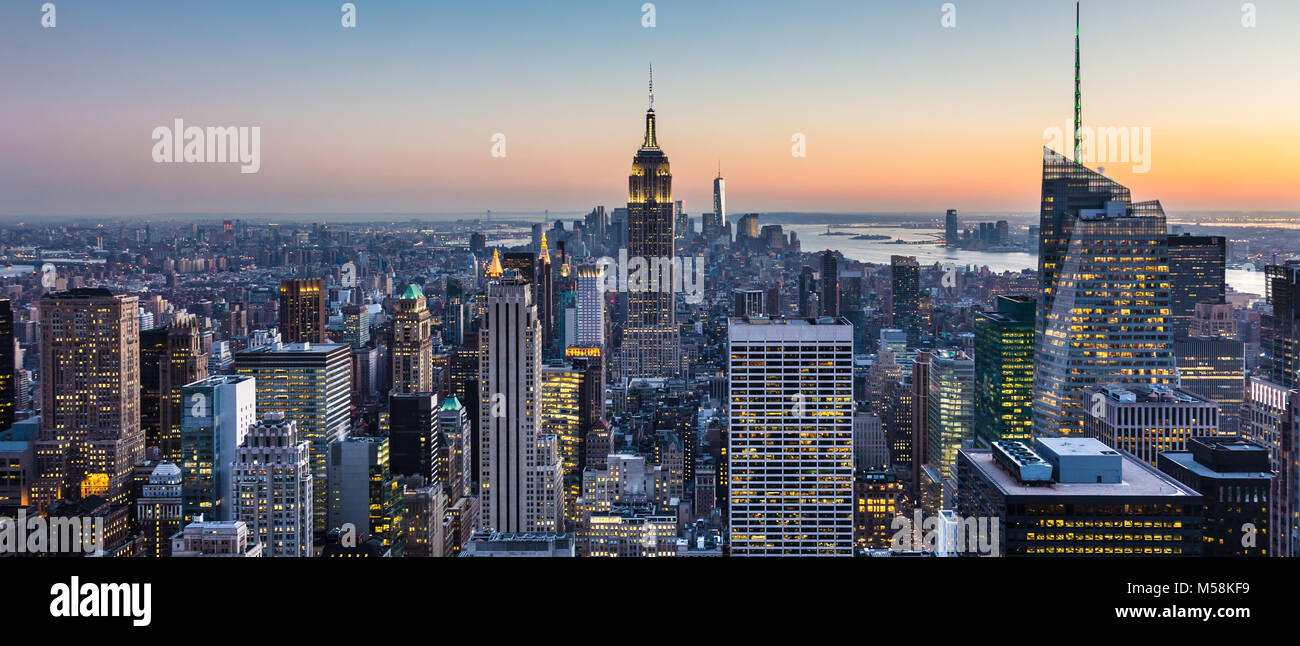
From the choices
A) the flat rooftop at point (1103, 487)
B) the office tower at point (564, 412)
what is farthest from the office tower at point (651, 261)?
the flat rooftop at point (1103, 487)

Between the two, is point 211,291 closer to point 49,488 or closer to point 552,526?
point 49,488

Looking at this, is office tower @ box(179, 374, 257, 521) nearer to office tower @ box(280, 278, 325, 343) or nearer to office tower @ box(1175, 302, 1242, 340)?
office tower @ box(280, 278, 325, 343)

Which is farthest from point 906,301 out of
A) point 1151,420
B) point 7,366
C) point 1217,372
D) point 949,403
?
point 7,366

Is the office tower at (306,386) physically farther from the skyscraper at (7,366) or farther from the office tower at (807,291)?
the office tower at (807,291)

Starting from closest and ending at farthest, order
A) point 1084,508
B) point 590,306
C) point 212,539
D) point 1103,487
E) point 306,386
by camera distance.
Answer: point 1084,508, point 1103,487, point 212,539, point 306,386, point 590,306

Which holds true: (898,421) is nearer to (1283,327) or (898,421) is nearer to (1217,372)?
(1217,372)

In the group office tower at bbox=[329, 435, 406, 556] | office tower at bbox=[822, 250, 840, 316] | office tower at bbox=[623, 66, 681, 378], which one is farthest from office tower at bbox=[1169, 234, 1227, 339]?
office tower at bbox=[329, 435, 406, 556]

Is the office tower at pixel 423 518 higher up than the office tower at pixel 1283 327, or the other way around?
the office tower at pixel 1283 327
